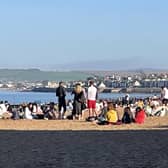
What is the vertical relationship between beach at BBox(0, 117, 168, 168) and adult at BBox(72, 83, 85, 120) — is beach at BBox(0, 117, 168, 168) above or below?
below

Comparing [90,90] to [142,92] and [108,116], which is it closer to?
[108,116]

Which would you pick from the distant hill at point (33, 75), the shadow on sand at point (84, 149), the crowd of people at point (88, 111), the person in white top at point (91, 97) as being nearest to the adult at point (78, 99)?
the crowd of people at point (88, 111)

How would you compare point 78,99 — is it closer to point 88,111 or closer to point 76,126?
point 88,111

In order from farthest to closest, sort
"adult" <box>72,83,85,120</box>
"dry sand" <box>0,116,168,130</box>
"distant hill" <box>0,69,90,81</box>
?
"distant hill" <box>0,69,90,81</box>
"adult" <box>72,83,85,120</box>
"dry sand" <box>0,116,168,130</box>

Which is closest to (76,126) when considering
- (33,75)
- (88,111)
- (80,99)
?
(80,99)

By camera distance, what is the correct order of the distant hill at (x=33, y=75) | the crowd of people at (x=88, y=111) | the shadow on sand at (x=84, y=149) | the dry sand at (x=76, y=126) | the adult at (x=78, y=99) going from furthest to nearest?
the distant hill at (x=33, y=75), the adult at (x=78, y=99), the crowd of people at (x=88, y=111), the dry sand at (x=76, y=126), the shadow on sand at (x=84, y=149)

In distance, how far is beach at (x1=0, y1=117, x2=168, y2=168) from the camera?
1202 centimetres

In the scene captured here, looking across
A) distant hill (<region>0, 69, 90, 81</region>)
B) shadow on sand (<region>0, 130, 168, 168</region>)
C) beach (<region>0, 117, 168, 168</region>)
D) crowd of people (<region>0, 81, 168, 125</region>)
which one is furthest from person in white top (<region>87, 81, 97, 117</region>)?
distant hill (<region>0, 69, 90, 81</region>)

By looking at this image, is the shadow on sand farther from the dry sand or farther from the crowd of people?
the crowd of people

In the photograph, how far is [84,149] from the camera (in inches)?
564

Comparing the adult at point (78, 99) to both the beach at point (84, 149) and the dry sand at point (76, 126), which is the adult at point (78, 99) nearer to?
the dry sand at point (76, 126)

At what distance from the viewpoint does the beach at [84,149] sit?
39.4 ft

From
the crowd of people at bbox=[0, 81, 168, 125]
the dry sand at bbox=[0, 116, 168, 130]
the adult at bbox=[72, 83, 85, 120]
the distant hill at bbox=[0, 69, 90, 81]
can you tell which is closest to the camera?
the dry sand at bbox=[0, 116, 168, 130]

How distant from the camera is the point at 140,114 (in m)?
25.4
